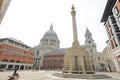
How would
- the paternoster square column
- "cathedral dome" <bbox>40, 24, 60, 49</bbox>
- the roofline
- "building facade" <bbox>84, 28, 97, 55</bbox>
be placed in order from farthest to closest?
"cathedral dome" <bbox>40, 24, 60, 49</bbox>, "building facade" <bbox>84, 28, 97, 55</bbox>, the paternoster square column, the roofline

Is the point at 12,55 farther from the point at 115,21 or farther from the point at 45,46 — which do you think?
the point at 115,21

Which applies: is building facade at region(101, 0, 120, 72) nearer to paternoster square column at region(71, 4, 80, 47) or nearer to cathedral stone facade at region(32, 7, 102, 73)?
cathedral stone facade at region(32, 7, 102, 73)

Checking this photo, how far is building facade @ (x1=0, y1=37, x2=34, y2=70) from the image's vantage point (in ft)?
156

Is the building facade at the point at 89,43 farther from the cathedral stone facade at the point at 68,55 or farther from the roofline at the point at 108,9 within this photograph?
the roofline at the point at 108,9

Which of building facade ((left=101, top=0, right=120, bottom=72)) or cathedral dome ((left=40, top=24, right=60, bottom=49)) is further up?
cathedral dome ((left=40, top=24, right=60, bottom=49))

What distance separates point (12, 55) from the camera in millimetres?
51719

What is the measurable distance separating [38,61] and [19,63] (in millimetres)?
32376

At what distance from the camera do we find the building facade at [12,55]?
4769 centimetres

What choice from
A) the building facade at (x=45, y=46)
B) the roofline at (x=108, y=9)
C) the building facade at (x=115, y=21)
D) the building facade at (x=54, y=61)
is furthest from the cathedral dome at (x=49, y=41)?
the building facade at (x=115, y=21)

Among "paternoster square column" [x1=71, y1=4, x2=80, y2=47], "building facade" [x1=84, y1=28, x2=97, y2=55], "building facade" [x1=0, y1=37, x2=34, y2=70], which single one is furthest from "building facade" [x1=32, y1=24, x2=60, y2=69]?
"paternoster square column" [x1=71, y1=4, x2=80, y2=47]

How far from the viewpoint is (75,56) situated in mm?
23766

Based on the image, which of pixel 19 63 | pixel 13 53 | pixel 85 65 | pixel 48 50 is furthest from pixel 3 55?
pixel 48 50

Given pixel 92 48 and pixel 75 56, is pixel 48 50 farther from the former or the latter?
pixel 75 56

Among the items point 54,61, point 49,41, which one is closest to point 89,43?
point 54,61
